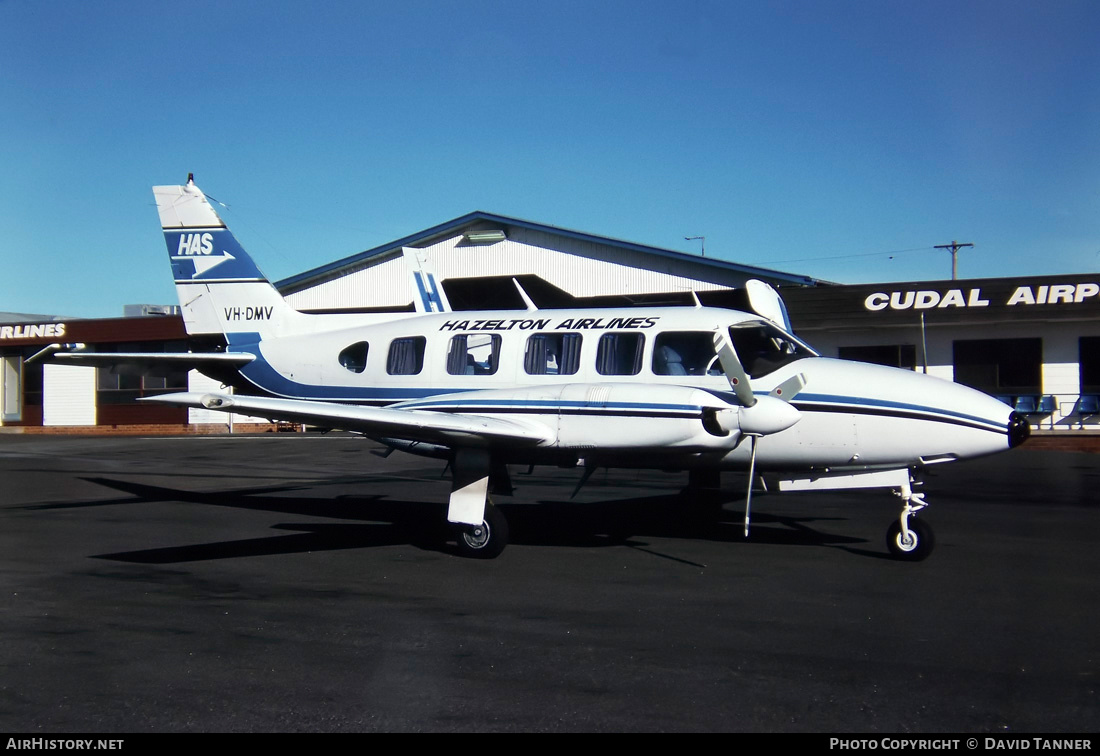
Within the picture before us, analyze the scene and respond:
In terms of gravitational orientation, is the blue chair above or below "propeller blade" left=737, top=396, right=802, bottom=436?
below

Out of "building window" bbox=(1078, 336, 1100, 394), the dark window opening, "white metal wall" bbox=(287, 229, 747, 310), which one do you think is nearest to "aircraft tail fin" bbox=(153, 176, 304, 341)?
"white metal wall" bbox=(287, 229, 747, 310)

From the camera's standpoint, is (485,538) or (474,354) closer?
(485,538)

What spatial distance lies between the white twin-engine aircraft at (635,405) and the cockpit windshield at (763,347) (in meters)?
0.02

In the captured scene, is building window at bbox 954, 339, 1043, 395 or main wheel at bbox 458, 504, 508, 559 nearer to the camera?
main wheel at bbox 458, 504, 508, 559

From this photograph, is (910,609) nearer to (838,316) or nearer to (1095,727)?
(1095,727)

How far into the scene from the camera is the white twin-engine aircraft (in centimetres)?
909

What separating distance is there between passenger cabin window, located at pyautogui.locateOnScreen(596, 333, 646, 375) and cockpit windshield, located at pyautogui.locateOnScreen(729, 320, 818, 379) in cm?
106

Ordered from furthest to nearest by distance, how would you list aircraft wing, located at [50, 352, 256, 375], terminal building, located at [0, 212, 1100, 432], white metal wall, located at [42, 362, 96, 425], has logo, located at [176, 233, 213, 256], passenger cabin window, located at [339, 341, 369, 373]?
white metal wall, located at [42, 362, 96, 425], terminal building, located at [0, 212, 1100, 432], has logo, located at [176, 233, 213, 256], aircraft wing, located at [50, 352, 256, 375], passenger cabin window, located at [339, 341, 369, 373]

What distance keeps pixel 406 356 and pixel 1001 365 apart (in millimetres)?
24525

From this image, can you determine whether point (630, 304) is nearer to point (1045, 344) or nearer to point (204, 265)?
point (1045, 344)

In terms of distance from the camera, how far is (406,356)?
11.6 m

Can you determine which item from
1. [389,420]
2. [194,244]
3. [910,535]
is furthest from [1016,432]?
[194,244]

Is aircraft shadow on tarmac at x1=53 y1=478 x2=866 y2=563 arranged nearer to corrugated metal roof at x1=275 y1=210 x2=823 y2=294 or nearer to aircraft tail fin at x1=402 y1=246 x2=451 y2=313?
aircraft tail fin at x1=402 y1=246 x2=451 y2=313

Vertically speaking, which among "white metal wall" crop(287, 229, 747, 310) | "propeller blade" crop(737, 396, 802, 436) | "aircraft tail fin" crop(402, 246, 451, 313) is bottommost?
Answer: "propeller blade" crop(737, 396, 802, 436)
